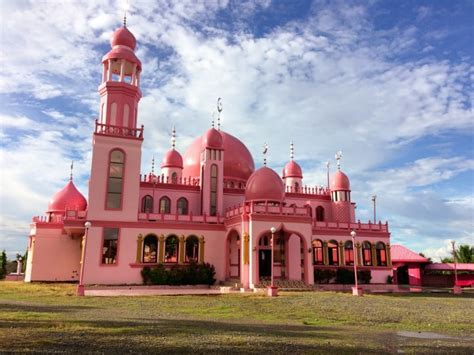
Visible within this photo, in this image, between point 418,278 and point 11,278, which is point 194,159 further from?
point 418,278

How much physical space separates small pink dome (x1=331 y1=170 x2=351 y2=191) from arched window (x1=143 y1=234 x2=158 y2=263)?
1738 cm

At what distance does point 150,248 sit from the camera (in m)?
29.6

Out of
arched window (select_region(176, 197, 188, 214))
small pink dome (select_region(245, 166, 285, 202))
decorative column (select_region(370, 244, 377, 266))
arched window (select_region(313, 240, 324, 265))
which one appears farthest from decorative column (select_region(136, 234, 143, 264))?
decorative column (select_region(370, 244, 377, 266))

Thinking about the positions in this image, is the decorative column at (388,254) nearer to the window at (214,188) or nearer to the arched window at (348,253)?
the arched window at (348,253)

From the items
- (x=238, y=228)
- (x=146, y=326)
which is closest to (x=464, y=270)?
(x=238, y=228)

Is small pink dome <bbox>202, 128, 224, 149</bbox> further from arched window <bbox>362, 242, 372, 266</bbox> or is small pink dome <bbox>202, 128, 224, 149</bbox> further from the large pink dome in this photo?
arched window <bbox>362, 242, 372, 266</bbox>

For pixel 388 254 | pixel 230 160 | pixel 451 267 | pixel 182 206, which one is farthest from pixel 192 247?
pixel 451 267

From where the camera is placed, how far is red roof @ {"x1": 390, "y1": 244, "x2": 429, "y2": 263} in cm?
4047

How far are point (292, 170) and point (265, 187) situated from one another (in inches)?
506

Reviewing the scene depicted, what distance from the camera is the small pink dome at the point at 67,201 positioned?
34406 millimetres

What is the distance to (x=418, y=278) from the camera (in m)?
40.4

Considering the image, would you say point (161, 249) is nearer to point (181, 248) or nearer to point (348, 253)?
point (181, 248)

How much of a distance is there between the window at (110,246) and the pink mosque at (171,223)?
6 centimetres

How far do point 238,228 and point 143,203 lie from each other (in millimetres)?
8934
